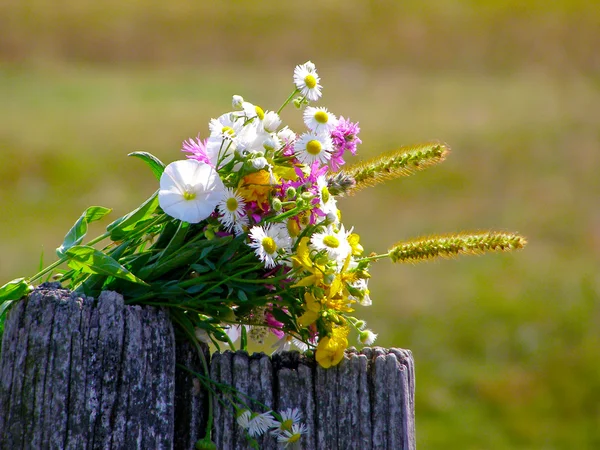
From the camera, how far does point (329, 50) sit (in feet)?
Answer: 74.9

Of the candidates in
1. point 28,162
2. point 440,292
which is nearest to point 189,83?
point 28,162

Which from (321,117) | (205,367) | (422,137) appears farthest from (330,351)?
(422,137)

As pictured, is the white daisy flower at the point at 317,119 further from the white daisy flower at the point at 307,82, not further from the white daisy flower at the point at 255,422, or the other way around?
the white daisy flower at the point at 255,422

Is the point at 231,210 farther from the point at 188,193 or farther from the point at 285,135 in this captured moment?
the point at 285,135

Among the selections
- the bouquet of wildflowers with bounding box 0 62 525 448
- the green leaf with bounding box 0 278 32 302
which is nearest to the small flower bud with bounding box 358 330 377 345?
the bouquet of wildflowers with bounding box 0 62 525 448

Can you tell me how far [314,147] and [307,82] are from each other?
9.2 inches

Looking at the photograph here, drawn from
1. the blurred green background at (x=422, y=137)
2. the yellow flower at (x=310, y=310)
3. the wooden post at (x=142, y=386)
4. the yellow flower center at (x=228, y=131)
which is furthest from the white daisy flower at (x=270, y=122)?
the blurred green background at (x=422, y=137)

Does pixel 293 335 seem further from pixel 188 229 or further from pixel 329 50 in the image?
pixel 329 50

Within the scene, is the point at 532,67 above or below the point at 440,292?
above

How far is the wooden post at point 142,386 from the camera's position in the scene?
201 cm

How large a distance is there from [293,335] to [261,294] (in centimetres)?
16

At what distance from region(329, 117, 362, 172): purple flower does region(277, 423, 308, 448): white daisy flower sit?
74 centimetres

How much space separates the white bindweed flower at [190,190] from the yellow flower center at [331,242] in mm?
307

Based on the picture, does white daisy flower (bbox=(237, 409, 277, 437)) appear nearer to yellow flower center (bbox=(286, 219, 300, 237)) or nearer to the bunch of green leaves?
the bunch of green leaves
